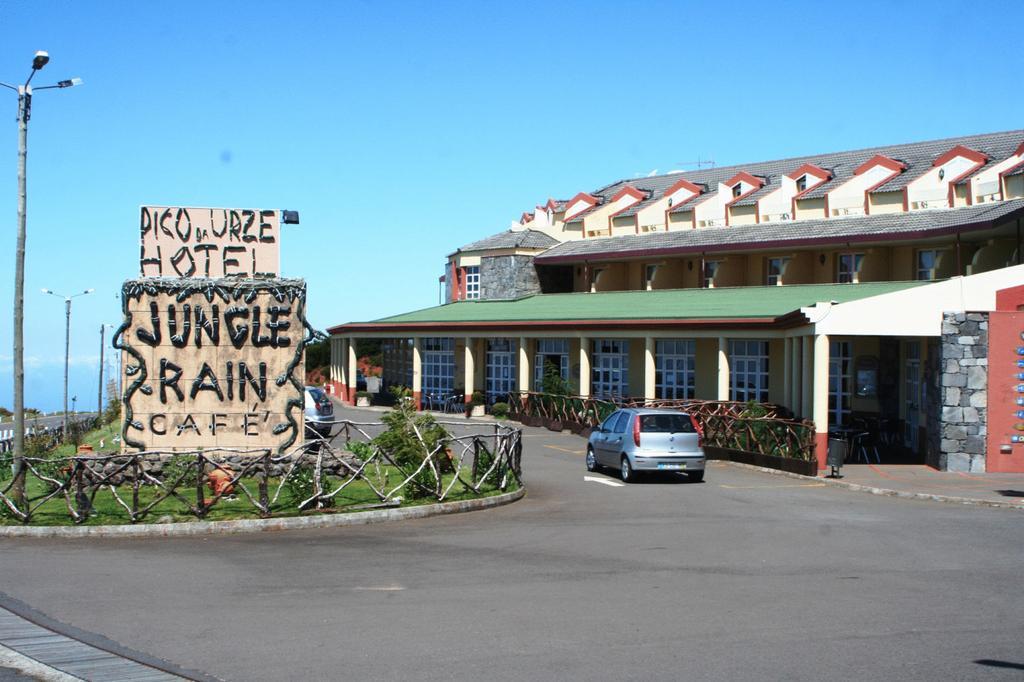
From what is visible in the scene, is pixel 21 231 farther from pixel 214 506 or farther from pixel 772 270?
pixel 772 270

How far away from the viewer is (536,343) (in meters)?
43.1

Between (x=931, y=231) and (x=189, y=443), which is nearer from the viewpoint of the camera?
(x=189, y=443)

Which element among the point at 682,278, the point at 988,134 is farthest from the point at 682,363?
the point at 988,134

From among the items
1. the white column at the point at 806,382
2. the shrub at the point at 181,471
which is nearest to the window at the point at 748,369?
the white column at the point at 806,382

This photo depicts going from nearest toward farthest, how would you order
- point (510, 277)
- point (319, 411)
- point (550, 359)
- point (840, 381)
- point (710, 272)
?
point (319, 411) → point (840, 381) → point (710, 272) → point (550, 359) → point (510, 277)

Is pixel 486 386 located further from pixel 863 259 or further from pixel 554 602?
pixel 554 602

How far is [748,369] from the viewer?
3591 centimetres

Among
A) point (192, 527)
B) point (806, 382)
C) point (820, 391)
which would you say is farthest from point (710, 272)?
point (192, 527)

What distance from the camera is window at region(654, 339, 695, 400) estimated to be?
37688 millimetres

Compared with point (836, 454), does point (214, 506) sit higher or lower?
lower

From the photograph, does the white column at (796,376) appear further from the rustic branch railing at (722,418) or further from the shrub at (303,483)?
the shrub at (303,483)

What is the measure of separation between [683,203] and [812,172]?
18.3 feet

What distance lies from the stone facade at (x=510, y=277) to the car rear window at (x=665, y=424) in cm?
2547

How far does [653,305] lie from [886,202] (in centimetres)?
848
